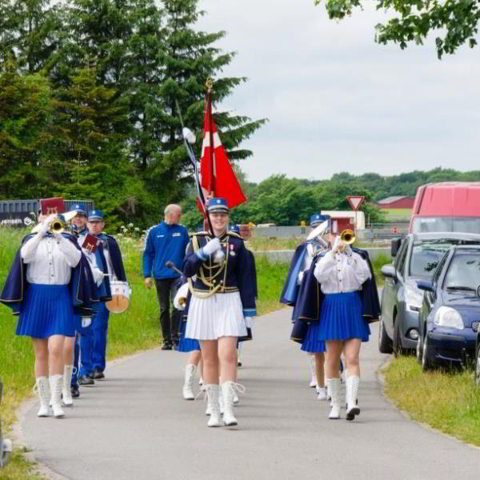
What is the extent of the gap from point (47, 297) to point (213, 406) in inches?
66.3

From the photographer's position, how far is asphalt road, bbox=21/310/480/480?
988 centimetres

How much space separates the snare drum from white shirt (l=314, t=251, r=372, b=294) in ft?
12.3

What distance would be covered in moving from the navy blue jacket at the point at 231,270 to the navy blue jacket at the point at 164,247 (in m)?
6.21

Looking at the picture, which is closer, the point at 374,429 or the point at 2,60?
the point at 374,429

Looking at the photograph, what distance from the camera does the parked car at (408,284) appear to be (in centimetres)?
1792

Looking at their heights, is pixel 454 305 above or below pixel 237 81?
below

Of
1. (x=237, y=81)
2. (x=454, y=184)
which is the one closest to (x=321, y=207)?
(x=237, y=81)

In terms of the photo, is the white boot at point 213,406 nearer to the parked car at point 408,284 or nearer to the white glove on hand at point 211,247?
the white glove on hand at point 211,247

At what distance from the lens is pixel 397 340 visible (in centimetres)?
1830

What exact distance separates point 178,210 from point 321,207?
90.2m

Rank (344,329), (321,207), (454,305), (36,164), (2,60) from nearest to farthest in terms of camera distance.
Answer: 1. (344,329)
2. (454,305)
3. (36,164)
4. (2,60)
5. (321,207)

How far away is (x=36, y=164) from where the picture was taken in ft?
227

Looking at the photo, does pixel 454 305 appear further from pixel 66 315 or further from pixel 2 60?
pixel 2 60

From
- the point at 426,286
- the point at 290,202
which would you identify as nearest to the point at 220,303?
the point at 426,286
